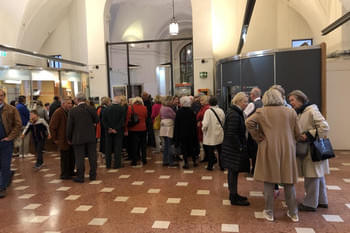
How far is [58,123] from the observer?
17.4 feet

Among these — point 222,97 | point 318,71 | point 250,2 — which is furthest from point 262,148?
point 222,97

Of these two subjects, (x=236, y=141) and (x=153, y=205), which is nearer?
(x=236, y=141)

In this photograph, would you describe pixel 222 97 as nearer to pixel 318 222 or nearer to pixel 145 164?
pixel 145 164

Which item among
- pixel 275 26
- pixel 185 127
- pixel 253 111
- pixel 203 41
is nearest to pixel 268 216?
pixel 253 111

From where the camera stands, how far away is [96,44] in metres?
11.6

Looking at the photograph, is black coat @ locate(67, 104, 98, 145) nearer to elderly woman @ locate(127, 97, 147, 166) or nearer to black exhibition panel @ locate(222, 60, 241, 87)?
elderly woman @ locate(127, 97, 147, 166)

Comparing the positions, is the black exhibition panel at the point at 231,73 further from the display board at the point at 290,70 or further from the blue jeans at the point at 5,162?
the blue jeans at the point at 5,162

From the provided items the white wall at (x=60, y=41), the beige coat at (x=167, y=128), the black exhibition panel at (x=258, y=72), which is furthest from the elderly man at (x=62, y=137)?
the white wall at (x=60, y=41)

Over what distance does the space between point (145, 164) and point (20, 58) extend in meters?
8.41

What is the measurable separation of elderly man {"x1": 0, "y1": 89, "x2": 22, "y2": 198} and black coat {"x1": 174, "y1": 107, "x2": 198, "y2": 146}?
2.77m

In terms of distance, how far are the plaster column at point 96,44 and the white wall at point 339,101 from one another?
313 inches

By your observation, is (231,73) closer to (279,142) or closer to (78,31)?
(279,142)

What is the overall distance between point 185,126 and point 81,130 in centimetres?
193

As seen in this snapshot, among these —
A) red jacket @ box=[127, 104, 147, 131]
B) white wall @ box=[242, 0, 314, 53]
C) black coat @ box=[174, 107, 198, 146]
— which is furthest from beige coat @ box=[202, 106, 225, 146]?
white wall @ box=[242, 0, 314, 53]
